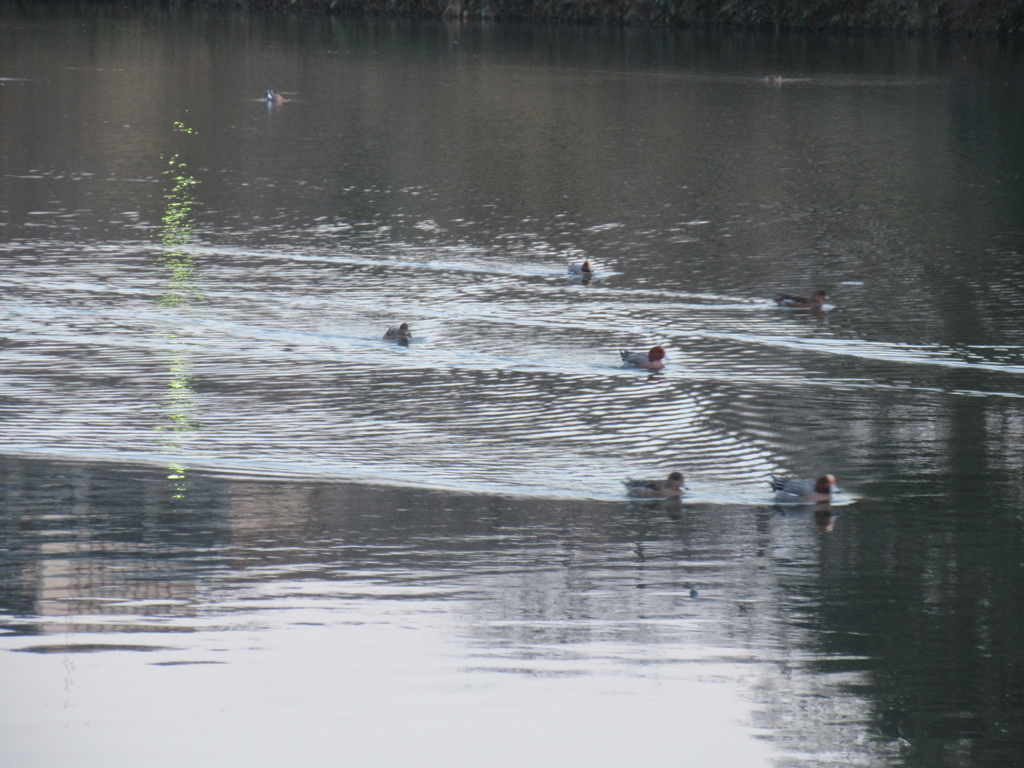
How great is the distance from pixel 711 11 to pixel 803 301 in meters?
63.5

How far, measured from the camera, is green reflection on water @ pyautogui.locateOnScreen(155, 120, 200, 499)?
13.8 metres

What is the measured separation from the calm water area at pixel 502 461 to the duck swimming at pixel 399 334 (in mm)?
223

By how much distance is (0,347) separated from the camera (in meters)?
16.9

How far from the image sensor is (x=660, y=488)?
1209 cm

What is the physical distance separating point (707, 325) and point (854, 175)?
1448 cm

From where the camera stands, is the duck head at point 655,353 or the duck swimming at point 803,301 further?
the duck swimming at point 803,301

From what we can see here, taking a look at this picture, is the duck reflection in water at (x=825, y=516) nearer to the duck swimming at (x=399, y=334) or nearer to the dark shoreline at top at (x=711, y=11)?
the duck swimming at (x=399, y=334)

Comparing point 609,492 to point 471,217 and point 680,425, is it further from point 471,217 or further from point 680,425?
point 471,217

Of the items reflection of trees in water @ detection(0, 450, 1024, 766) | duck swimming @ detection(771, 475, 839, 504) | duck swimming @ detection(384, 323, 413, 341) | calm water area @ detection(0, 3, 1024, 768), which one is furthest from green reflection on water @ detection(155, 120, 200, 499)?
duck swimming @ detection(771, 475, 839, 504)

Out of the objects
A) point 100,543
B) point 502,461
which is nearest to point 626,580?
point 502,461

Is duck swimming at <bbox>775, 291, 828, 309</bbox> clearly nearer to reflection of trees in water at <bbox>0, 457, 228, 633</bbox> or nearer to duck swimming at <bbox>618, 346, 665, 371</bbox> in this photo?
duck swimming at <bbox>618, 346, 665, 371</bbox>

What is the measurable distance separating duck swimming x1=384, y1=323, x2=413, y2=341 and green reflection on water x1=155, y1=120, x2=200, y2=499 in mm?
2317

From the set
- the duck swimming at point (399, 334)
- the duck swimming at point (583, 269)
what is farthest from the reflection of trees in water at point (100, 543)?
the duck swimming at point (583, 269)

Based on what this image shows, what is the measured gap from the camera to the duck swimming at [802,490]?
12.1 m
